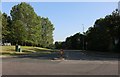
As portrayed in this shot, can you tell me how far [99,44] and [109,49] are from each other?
6.54m

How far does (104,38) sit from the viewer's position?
7975 cm

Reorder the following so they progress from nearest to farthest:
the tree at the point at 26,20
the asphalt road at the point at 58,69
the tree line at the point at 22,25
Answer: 1. the asphalt road at the point at 58,69
2. the tree line at the point at 22,25
3. the tree at the point at 26,20

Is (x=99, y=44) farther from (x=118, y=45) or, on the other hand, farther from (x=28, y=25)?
(x=28, y=25)

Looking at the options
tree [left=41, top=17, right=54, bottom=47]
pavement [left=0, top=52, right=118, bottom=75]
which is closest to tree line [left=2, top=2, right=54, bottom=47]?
tree [left=41, top=17, right=54, bottom=47]

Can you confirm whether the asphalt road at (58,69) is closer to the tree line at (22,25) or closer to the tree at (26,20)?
the tree line at (22,25)

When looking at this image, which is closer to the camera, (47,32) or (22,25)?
(22,25)

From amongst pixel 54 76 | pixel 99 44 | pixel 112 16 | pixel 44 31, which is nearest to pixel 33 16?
pixel 99 44

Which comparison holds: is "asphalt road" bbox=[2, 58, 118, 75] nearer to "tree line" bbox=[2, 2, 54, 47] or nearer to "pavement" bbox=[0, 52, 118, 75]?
"pavement" bbox=[0, 52, 118, 75]

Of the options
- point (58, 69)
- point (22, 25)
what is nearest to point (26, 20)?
point (22, 25)

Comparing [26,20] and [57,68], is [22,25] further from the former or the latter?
[57,68]

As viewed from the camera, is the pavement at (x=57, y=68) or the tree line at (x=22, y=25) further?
the tree line at (x=22, y=25)

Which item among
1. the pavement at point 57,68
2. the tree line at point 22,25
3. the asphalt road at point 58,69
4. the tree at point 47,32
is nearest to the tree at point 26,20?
the tree line at point 22,25

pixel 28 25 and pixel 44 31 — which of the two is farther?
pixel 44 31

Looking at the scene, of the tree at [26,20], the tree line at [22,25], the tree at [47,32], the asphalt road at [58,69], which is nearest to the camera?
the asphalt road at [58,69]
